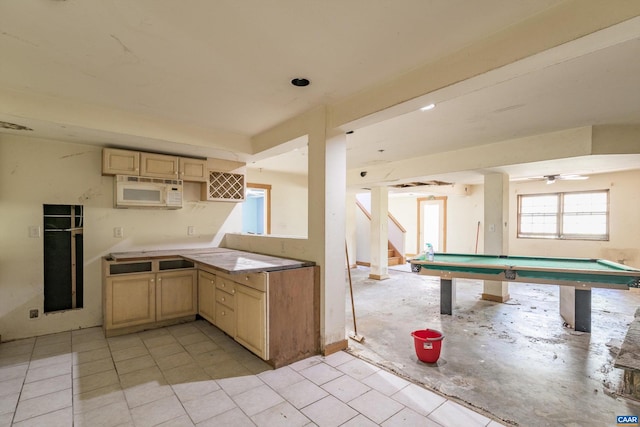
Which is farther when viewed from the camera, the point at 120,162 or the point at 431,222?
the point at 431,222

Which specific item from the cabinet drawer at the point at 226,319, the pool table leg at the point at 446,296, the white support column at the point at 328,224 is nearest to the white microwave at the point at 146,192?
the cabinet drawer at the point at 226,319

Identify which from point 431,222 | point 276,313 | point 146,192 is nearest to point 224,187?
point 146,192

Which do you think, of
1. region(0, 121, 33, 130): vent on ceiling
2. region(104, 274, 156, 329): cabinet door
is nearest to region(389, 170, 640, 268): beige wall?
region(104, 274, 156, 329): cabinet door

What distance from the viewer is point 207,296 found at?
142 inches

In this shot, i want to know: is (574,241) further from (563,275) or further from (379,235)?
(563,275)

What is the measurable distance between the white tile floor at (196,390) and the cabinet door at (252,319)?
17 centimetres

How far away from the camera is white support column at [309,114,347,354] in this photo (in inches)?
115

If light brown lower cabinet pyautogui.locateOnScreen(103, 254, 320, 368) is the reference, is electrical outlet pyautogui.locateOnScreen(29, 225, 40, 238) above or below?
above

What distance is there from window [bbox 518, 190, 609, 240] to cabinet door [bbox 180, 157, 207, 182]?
291 inches

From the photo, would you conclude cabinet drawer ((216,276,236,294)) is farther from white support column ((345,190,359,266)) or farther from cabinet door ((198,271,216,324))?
white support column ((345,190,359,266))

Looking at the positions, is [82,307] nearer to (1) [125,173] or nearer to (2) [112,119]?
(1) [125,173]

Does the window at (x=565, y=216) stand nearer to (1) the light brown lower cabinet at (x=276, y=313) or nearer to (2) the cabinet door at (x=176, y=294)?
(1) the light brown lower cabinet at (x=276, y=313)

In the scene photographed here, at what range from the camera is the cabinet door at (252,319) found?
2.60 metres

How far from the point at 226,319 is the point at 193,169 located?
80.8 inches
